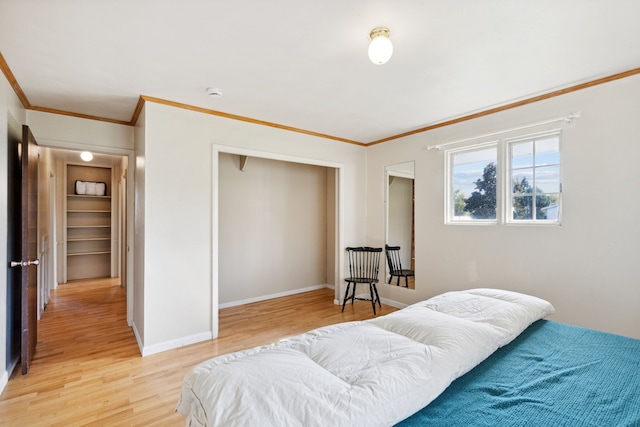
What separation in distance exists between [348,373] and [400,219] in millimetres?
3598

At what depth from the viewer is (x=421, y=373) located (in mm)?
1134

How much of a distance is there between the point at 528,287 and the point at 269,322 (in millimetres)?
2889

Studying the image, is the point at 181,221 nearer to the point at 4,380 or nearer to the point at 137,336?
the point at 137,336

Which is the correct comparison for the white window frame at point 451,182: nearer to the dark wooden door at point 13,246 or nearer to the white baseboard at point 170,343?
the white baseboard at point 170,343

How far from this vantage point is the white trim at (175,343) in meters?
2.93

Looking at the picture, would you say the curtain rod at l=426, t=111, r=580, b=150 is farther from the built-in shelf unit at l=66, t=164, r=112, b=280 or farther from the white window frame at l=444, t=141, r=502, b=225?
the built-in shelf unit at l=66, t=164, r=112, b=280

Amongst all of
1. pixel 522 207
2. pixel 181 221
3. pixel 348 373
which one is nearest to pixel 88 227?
pixel 181 221

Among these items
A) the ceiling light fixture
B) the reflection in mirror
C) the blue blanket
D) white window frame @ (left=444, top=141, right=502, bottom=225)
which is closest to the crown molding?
white window frame @ (left=444, top=141, right=502, bottom=225)

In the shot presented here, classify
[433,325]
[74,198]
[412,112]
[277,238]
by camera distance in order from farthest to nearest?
[74,198], [277,238], [412,112], [433,325]

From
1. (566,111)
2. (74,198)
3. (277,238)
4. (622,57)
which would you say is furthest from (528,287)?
(74,198)

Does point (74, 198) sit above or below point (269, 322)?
above

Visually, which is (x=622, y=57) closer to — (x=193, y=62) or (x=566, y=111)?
(x=566, y=111)

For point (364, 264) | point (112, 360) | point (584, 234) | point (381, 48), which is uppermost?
point (381, 48)

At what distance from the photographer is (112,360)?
2811 mm
